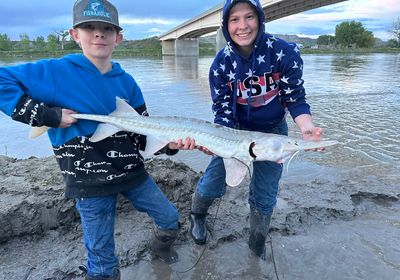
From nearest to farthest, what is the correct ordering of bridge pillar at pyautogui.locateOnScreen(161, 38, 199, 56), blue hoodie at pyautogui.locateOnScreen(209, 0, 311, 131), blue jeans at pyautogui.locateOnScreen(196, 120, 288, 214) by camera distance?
blue hoodie at pyautogui.locateOnScreen(209, 0, 311, 131)
blue jeans at pyautogui.locateOnScreen(196, 120, 288, 214)
bridge pillar at pyautogui.locateOnScreen(161, 38, 199, 56)

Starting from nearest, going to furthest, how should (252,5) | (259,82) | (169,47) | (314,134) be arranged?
(314,134), (252,5), (259,82), (169,47)

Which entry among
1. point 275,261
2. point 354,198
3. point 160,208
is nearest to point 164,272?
point 160,208

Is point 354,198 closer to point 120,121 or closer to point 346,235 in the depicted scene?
point 346,235

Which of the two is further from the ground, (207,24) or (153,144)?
(207,24)

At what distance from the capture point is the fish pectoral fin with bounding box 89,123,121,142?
2.75 meters

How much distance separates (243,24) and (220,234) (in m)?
2.10

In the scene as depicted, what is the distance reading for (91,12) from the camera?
2.77 m

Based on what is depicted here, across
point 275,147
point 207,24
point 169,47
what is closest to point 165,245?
point 275,147

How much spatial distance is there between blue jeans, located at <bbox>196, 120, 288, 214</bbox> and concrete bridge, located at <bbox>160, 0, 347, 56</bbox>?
1839 centimetres

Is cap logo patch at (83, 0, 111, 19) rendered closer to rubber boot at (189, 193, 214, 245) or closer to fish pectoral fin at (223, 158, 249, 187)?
fish pectoral fin at (223, 158, 249, 187)

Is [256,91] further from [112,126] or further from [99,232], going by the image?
[99,232]

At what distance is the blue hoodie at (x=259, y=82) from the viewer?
3.30 m

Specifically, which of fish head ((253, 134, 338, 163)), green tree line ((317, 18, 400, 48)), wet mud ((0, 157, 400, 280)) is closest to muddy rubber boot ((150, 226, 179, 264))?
wet mud ((0, 157, 400, 280))

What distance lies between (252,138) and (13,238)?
252 cm
